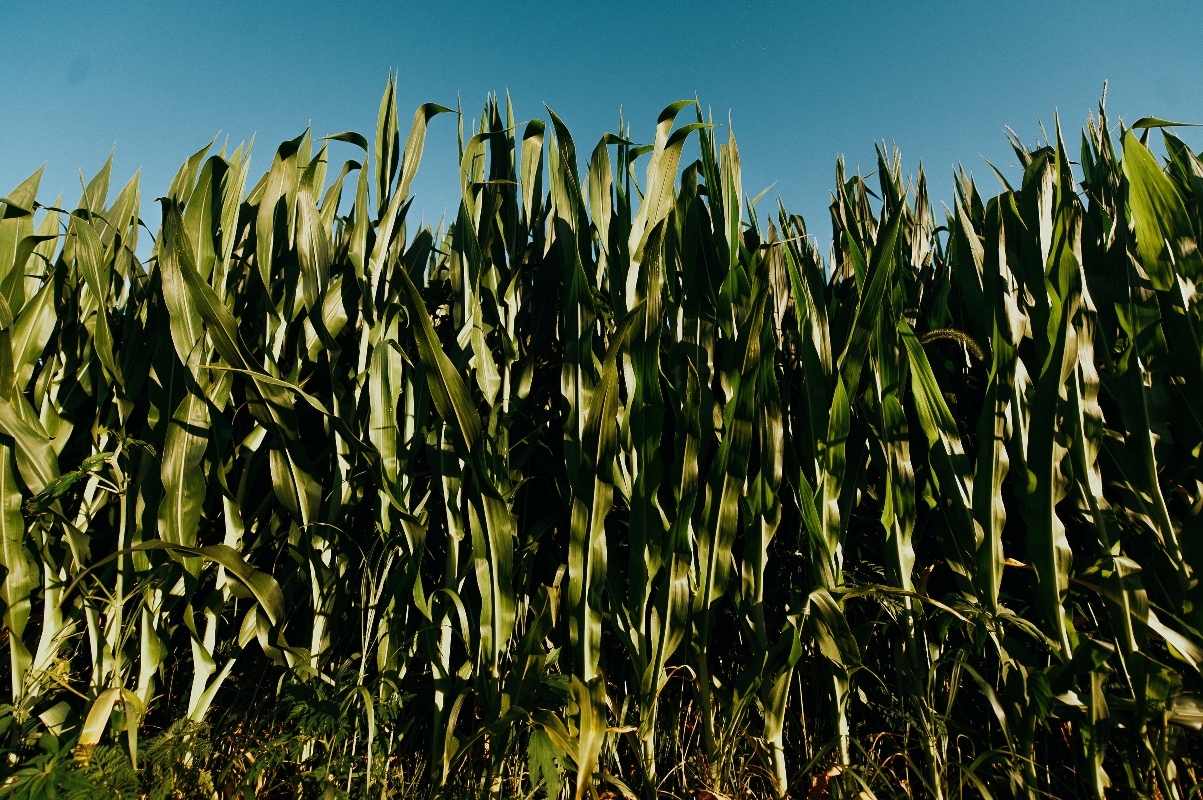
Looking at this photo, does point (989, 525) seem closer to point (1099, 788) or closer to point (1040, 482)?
point (1040, 482)

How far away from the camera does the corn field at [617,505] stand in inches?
34.7

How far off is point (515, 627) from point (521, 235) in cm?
71

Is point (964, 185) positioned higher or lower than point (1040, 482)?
higher

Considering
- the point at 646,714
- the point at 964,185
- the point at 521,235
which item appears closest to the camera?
the point at 646,714

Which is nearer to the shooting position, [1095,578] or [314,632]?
[1095,578]

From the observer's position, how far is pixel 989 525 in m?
0.88

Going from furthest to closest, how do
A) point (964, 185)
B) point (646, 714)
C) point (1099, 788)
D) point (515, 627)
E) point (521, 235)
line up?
point (964, 185) < point (521, 235) < point (515, 627) < point (646, 714) < point (1099, 788)

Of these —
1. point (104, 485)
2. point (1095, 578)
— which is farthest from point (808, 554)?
point (104, 485)

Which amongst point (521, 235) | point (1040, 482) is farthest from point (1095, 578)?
point (521, 235)

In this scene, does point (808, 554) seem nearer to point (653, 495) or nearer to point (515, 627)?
point (653, 495)

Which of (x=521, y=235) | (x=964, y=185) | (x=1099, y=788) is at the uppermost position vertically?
(x=964, y=185)

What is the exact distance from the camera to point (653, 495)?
3.13 feet

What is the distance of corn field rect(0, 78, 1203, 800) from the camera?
2.89 feet

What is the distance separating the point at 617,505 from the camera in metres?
1.11
